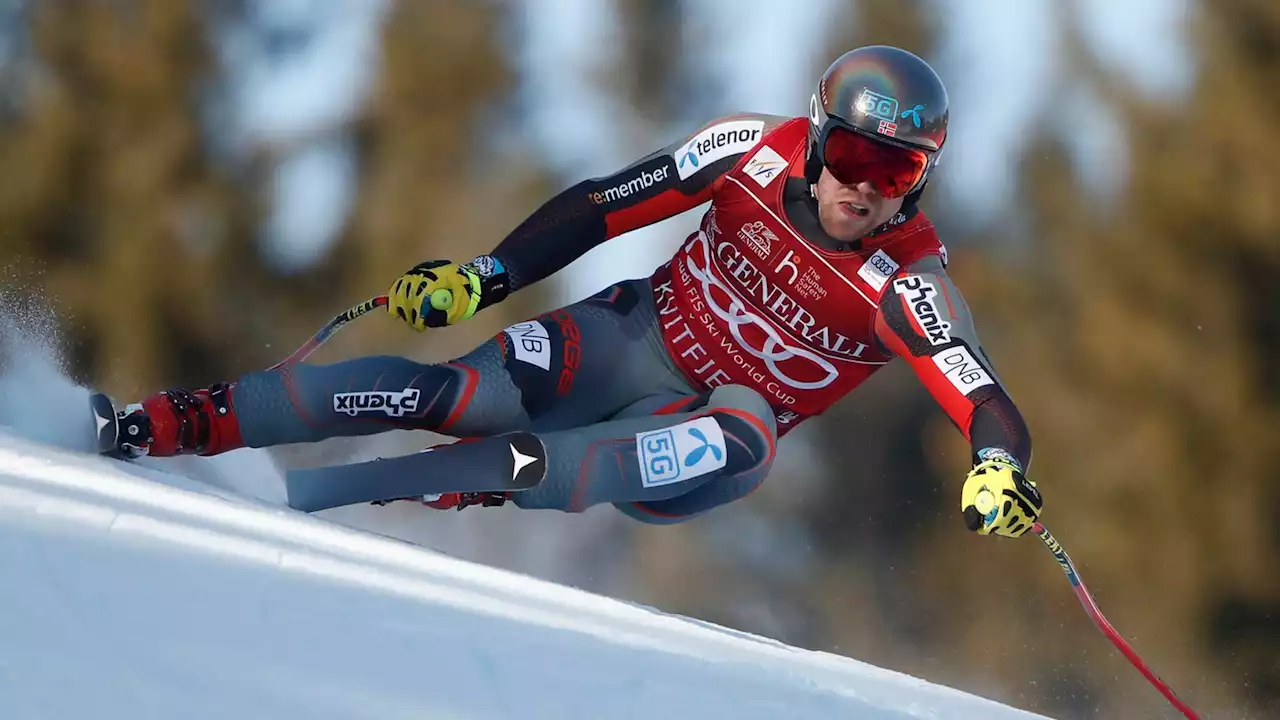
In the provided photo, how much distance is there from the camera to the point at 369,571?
2201mm

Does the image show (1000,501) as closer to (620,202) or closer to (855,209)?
(855,209)

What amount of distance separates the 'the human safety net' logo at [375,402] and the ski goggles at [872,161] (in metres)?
1.13

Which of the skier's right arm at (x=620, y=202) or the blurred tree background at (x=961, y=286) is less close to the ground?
the skier's right arm at (x=620, y=202)

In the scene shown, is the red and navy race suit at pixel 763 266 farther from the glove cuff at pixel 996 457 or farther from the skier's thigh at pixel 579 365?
the glove cuff at pixel 996 457

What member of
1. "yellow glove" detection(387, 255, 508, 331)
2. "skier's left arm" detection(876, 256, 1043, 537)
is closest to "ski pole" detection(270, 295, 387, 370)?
"yellow glove" detection(387, 255, 508, 331)

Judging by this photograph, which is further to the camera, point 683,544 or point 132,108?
point 132,108

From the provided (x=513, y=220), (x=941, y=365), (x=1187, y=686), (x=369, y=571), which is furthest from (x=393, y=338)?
(x=369, y=571)

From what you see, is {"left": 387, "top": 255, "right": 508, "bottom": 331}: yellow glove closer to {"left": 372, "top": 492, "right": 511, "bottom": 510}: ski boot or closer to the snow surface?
{"left": 372, "top": 492, "right": 511, "bottom": 510}: ski boot

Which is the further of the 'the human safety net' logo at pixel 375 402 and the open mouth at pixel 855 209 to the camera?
the open mouth at pixel 855 209

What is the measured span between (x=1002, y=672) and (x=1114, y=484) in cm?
235

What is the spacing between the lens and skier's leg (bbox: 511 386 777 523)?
11.0 feet

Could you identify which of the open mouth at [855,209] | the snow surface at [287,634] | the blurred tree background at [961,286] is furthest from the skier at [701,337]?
the blurred tree background at [961,286]

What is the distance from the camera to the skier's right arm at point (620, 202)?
355cm

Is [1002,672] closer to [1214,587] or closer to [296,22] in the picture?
[1214,587]
